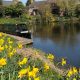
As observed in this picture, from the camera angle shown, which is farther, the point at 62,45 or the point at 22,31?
the point at 22,31

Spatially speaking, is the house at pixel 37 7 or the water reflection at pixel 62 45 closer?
the water reflection at pixel 62 45

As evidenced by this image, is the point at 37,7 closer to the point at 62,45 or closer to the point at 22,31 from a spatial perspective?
the point at 22,31

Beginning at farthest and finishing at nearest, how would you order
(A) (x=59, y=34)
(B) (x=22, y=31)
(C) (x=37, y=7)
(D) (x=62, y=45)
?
(C) (x=37, y=7) < (A) (x=59, y=34) < (B) (x=22, y=31) < (D) (x=62, y=45)

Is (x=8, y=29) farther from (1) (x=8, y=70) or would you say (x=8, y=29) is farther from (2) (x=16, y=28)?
(1) (x=8, y=70)

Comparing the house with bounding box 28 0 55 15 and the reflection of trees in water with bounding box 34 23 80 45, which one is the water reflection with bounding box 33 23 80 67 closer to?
the reflection of trees in water with bounding box 34 23 80 45

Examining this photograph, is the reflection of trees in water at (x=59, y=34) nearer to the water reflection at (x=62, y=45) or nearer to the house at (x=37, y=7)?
the water reflection at (x=62, y=45)

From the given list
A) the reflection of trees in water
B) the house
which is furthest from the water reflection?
the house

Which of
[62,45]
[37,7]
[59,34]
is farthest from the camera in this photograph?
[37,7]

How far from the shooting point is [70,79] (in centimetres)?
509

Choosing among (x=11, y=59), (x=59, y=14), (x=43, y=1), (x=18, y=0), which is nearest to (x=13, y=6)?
(x=18, y=0)

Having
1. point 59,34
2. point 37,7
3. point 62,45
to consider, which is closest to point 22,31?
point 62,45

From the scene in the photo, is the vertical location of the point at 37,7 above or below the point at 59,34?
above

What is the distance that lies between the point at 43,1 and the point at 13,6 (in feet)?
65.0

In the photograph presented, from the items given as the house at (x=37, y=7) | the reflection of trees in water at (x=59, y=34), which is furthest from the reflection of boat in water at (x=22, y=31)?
the house at (x=37, y=7)
